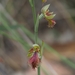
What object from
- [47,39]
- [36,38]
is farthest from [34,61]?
[47,39]

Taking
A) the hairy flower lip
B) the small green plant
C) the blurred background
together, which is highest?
the blurred background

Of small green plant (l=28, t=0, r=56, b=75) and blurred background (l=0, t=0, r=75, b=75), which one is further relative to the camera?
blurred background (l=0, t=0, r=75, b=75)

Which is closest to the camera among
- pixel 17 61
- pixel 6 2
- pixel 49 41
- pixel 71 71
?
pixel 6 2

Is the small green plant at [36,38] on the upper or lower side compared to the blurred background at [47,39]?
lower

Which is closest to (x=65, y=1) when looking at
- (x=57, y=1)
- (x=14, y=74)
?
(x=57, y=1)

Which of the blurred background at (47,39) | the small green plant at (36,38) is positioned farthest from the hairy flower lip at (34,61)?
the blurred background at (47,39)

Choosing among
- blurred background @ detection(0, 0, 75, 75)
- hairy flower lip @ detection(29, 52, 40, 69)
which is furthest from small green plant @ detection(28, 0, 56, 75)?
blurred background @ detection(0, 0, 75, 75)

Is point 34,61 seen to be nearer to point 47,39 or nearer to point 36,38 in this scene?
point 36,38

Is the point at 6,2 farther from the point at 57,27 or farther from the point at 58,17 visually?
the point at 57,27

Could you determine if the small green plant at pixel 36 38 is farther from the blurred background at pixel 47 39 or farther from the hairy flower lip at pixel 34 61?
the blurred background at pixel 47 39

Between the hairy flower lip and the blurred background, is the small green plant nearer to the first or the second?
the hairy flower lip

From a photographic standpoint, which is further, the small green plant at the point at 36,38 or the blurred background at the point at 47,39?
the blurred background at the point at 47,39
